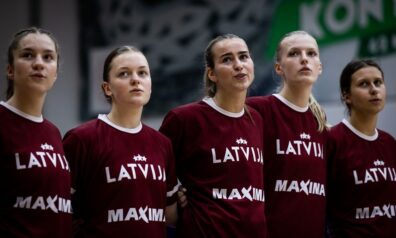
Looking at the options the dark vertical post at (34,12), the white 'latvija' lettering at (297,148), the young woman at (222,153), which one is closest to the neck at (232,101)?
the young woman at (222,153)

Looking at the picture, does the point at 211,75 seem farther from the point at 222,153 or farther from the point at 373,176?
the point at 373,176

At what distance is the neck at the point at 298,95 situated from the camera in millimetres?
3094

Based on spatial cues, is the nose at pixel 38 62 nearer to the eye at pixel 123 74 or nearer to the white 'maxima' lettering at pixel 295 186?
the eye at pixel 123 74

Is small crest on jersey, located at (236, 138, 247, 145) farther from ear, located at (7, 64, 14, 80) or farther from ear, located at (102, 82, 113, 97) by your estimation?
ear, located at (7, 64, 14, 80)

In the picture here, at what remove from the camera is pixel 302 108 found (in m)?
3.11

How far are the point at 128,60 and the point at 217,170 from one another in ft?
1.99

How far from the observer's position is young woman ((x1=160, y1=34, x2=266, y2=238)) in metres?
2.70

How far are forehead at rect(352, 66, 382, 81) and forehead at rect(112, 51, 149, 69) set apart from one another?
1230mm

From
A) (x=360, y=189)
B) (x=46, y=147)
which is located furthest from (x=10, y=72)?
(x=360, y=189)

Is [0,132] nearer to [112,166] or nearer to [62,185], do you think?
[62,185]

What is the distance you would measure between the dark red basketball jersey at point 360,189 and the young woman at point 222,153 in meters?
0.54

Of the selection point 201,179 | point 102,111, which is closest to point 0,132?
point 201,179

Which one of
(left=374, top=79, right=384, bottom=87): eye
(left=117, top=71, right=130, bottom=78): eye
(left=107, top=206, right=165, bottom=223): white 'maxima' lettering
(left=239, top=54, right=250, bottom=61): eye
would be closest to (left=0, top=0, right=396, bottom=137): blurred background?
(left=374, top=79, right=384, bottom=87): eye

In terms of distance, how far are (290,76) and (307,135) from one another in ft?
0.97
